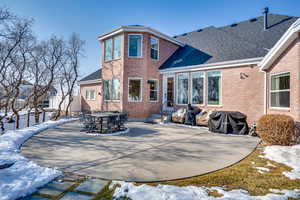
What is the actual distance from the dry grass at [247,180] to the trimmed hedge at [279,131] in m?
2.04

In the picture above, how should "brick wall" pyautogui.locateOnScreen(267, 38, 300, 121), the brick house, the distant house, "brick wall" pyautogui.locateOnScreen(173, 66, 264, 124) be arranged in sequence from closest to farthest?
"brick wall" pyautogui.locateOnScreen(267, 38, 300, 121) → the brick house → "brick wall" pyautogui.locateOnScreen(173, 66, 264, 124) → the distant house

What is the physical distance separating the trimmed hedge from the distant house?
13.1 metres

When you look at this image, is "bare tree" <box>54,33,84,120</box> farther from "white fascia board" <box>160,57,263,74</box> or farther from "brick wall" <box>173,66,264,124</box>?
"brick wall" <box>173,66,264,124</box>

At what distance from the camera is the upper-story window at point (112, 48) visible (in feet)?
39.7

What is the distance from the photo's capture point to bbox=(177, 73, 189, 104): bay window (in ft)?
37.0

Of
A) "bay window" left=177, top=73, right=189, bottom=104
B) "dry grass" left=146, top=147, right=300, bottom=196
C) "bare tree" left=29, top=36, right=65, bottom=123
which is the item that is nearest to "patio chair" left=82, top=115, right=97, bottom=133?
"dry grass" left=146, top=147, right=300, bottom=196

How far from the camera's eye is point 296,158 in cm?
437

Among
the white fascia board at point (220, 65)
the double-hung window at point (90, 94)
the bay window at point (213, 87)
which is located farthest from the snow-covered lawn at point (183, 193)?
the double-hung window at point (90, 94)

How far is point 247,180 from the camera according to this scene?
10.4ft

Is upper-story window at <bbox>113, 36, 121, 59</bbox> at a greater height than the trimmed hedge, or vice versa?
upper-story window at <bbox>113, 36, 121, 59</bbox>

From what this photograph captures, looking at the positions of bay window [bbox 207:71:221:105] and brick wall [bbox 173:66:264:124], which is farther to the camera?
bay window [bbox 207:71:221:105]

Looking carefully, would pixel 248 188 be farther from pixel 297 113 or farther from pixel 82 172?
pixel 297 113

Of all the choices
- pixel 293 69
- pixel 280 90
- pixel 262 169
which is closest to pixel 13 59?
pixel 262 169

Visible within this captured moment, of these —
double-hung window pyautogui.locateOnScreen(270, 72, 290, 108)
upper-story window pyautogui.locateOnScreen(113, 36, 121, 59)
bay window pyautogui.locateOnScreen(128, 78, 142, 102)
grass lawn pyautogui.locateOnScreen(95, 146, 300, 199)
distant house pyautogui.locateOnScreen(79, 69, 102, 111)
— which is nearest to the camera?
grass lawn pyautogui.locateOnScreen(95, 146, 300, 199)
